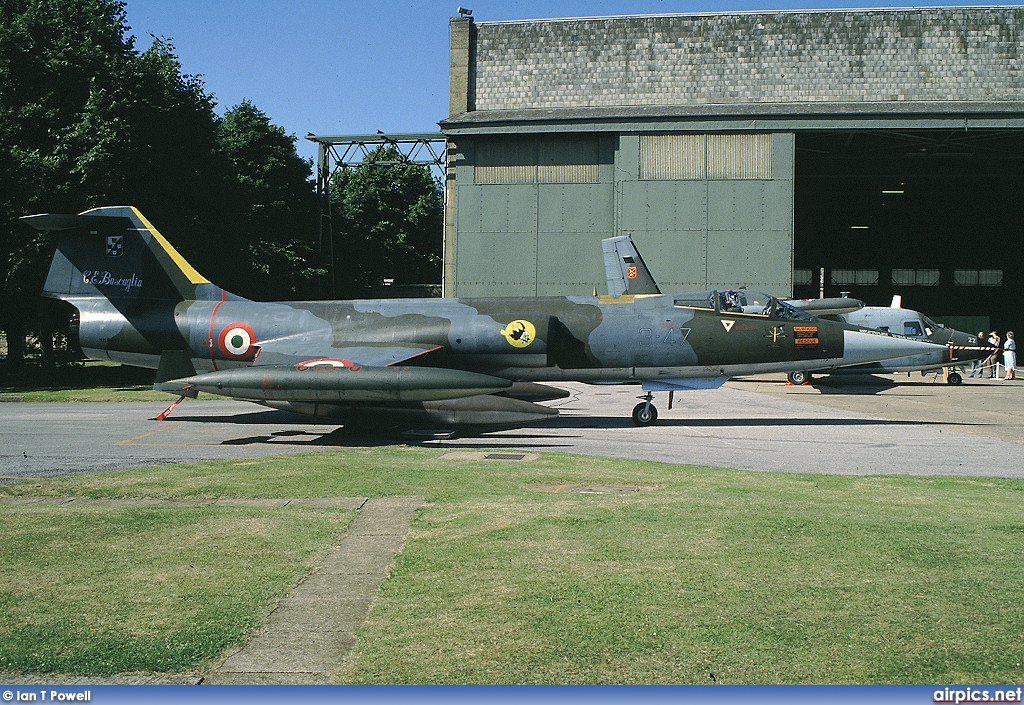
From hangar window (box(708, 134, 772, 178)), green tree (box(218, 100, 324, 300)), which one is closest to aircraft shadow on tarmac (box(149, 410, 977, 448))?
hangar window (box(708, 134, 772, 178))

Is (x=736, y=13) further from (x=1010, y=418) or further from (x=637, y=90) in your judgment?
(x=1010, y=418)

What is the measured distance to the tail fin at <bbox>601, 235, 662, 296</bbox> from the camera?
3139 cm

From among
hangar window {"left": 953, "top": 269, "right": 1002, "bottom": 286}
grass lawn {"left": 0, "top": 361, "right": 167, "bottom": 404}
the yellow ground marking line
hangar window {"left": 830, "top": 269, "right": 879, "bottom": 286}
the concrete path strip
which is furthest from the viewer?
hangar window {"left": 830, "top": 269, "right": 879, "bottom": 286}

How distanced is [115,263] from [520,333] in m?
9.48

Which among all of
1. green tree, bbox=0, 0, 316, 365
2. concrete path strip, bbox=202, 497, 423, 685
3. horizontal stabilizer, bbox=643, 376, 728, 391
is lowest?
concrete path strip, bbox=202, 497, 423, 685

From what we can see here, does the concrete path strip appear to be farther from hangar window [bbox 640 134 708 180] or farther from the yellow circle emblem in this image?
hangar window [bbox 640 134 708 180]

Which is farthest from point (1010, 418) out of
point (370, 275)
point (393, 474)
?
point (370, 275)

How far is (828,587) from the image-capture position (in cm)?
530

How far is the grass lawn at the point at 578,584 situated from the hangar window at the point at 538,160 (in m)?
28.8

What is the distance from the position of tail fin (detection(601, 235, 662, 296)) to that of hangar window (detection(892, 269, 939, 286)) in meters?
38.6

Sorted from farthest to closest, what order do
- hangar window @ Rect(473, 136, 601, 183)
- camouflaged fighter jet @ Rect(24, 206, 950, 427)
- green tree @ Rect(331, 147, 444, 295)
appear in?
green tree @ Rect(331, 147, 444, 295), hangar window @ Rect(473, 136, 601, 183), camouflaged fighter jet @ Rect(24, 206, 950, 427)

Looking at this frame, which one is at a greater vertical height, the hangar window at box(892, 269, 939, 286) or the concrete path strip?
the hangar window at box(892, 269, 939, 286)

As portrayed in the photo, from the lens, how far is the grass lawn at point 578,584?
421 cm

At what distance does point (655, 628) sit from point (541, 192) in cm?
3303
